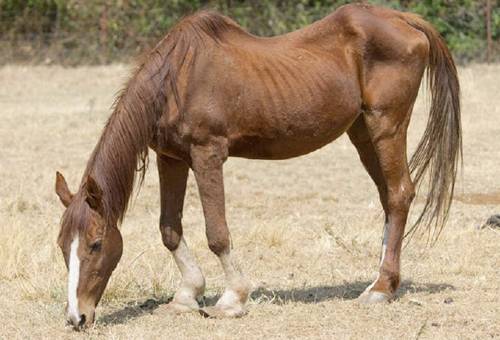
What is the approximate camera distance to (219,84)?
20.6 feet

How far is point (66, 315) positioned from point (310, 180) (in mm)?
5696

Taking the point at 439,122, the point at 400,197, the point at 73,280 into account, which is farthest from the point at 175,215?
the point at 439,122

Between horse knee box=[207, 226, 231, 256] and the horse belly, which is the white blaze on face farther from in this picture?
the horse belly

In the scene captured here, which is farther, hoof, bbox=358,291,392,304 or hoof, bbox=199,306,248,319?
hoof, bbox=358,291,392,304

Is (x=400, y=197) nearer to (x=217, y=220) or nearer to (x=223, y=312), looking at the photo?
(x=217, y=220)

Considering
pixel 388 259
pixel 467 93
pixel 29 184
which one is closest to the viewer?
pixel 388 259

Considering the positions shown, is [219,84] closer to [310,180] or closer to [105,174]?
[105,174]

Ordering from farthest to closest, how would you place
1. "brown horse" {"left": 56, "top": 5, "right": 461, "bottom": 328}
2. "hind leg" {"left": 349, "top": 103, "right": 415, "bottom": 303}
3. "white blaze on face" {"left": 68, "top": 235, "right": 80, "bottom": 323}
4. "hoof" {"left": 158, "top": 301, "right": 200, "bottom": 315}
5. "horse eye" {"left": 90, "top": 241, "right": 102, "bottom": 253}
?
1. "hind leg" {"left": 349, "top": 103, "right": 415, "bottom": 303}
2. "hoof" {"left": 158, "top": 301, "right": 200, "bottom": 315}
3. "brown horse" {"left": 56, "top": 5, "right": 461, "bottom": 328}
4. "horse eye" {"left": 90, "top": 241, "right": 102, "bottom": 253}
5. "white blaze on face" {"left": 68, "top": 235, "right": 80, "bottom": 323}

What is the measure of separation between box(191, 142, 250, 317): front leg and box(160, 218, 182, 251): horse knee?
0.33m

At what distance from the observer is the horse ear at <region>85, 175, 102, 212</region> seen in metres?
5.75

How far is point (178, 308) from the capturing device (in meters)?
6.36

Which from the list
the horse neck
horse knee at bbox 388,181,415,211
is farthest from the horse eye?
horse knee at bbox 388,181,415,211

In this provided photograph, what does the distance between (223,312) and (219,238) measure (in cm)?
44

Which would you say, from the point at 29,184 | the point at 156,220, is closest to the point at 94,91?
the point at 29,184
